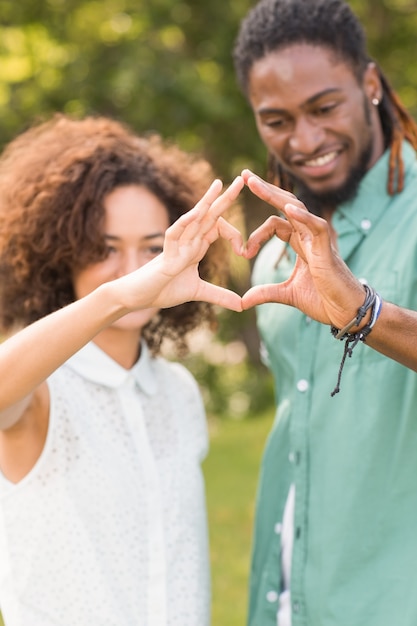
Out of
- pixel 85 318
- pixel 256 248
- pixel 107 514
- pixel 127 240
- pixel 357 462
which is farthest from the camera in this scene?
pixel 127 240

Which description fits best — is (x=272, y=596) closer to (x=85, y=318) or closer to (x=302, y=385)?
(x=302, y=385)

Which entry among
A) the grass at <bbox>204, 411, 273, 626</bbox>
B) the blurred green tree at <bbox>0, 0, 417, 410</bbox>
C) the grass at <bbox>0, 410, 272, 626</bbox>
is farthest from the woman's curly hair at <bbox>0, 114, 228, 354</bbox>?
the blurred green tree at <bbox>0, 0, 417, 410</bbox>

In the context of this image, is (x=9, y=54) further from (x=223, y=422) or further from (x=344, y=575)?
(x=344, y=575)

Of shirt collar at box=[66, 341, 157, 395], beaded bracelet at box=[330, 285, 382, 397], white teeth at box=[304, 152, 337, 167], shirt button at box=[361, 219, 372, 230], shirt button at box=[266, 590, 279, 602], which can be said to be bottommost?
shirt button at box=[266, 590, 279, 602]

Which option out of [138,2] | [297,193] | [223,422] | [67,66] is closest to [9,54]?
[67,66]

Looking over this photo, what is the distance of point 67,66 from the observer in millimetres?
9328

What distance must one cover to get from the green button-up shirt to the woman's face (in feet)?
1.72

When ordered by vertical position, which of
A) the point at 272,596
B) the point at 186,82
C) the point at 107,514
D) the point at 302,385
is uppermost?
the point at 302,385

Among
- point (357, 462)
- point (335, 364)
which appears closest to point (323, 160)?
point (335, 364)

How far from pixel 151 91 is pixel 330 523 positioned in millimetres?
6314

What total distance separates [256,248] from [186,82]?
6439 mm

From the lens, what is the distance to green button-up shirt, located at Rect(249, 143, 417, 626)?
2.66 metres

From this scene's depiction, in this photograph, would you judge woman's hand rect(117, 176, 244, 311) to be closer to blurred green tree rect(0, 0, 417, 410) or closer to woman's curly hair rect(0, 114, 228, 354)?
woman's curly hair rect(0, 114, 228, 354)

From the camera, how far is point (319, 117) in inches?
118
